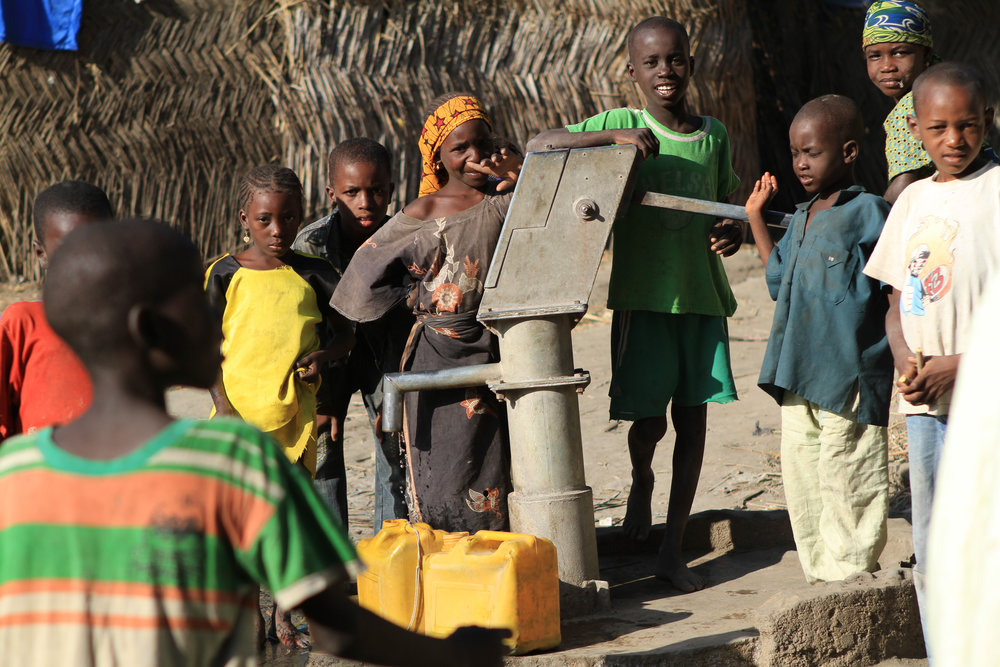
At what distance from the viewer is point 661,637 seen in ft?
9.81

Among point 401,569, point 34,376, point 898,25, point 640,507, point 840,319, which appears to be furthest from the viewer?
point 640,507

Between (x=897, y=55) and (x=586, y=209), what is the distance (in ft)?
4.76

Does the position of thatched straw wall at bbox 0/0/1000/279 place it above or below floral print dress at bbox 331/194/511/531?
above

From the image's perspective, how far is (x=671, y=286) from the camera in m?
3.57

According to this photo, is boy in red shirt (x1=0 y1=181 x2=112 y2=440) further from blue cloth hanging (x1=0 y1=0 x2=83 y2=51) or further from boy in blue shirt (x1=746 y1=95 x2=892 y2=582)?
blue cloth hanging (x1=0 y1=0 x2=83 y2=51)

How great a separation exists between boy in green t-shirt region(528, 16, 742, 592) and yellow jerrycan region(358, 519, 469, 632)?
90 centimetres

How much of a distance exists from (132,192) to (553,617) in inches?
233

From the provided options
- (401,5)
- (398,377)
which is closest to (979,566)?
(398,377)

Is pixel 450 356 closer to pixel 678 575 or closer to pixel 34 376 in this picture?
pixel 678 575

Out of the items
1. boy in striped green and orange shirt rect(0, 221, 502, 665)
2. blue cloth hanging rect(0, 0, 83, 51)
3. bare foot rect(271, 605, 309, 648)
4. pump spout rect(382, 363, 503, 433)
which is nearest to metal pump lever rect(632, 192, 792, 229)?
pump spout rect(382, 363, 503, 433)

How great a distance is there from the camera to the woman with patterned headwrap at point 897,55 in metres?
3.63

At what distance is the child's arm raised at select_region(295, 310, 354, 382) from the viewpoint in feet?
11.1

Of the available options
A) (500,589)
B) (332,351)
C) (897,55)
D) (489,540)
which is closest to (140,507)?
(500,589)

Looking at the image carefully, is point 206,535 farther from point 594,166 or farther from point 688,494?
point 688,494
